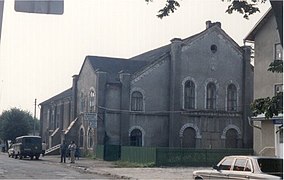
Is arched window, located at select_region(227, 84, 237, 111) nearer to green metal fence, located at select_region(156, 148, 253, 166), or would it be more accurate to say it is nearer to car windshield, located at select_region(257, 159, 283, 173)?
green metal fence, located at select_region(156, 148, 253, 166)

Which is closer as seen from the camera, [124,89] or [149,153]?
[149,153]

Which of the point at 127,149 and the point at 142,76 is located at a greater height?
the point at 142,76

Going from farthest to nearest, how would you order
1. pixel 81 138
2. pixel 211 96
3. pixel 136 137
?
pixel 81 138
pixel 211 96
pixel 136 137

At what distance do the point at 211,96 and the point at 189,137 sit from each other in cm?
460

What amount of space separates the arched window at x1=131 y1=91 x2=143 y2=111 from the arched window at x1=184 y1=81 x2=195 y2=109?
4374mm

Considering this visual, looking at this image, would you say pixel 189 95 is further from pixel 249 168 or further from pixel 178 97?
pixel 249 168

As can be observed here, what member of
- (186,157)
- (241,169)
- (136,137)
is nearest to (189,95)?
(136,137)

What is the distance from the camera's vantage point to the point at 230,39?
52.6m

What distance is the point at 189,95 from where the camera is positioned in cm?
5125

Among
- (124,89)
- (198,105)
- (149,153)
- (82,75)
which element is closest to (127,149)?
(149,153)

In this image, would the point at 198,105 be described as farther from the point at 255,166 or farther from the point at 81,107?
the point at 255,166

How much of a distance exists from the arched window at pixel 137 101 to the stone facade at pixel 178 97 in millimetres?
94

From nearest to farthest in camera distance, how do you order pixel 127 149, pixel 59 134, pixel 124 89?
1. pixel 127 149
2. pixel 124 89
3. pixel 59 134

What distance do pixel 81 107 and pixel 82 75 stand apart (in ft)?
10.9
